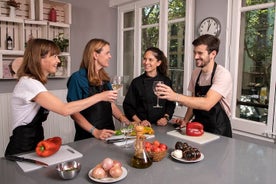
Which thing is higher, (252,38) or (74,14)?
(74,14)

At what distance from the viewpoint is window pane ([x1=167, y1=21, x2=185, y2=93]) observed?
3311 mm

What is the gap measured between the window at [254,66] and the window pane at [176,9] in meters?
0.77

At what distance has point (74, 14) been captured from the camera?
4.02 m

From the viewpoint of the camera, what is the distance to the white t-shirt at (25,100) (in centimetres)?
144

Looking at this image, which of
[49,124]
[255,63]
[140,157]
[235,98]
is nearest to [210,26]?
[255,63]

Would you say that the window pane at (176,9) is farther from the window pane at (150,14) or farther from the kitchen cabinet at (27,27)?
the kitchen cabinet at (27,27)

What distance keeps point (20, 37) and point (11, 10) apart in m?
0.36

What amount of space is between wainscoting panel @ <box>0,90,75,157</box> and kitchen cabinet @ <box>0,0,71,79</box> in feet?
0.99

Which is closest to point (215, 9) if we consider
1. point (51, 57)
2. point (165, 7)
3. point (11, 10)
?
point (165, 7)

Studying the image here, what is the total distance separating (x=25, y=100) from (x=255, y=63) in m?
2.24

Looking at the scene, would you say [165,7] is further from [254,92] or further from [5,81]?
[5,81]

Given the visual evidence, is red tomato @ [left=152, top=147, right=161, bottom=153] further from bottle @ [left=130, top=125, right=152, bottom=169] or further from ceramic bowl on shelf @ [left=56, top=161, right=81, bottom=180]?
ceramic bowl on shelf @ [left=56, top=161, right=81, bottom=180]

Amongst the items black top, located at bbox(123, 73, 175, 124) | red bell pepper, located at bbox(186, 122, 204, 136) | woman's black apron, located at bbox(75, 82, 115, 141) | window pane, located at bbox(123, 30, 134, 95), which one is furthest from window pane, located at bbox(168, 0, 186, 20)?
red bell pepper, located at bbox(186, 122, 204, 136)

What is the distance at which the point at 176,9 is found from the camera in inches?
132
